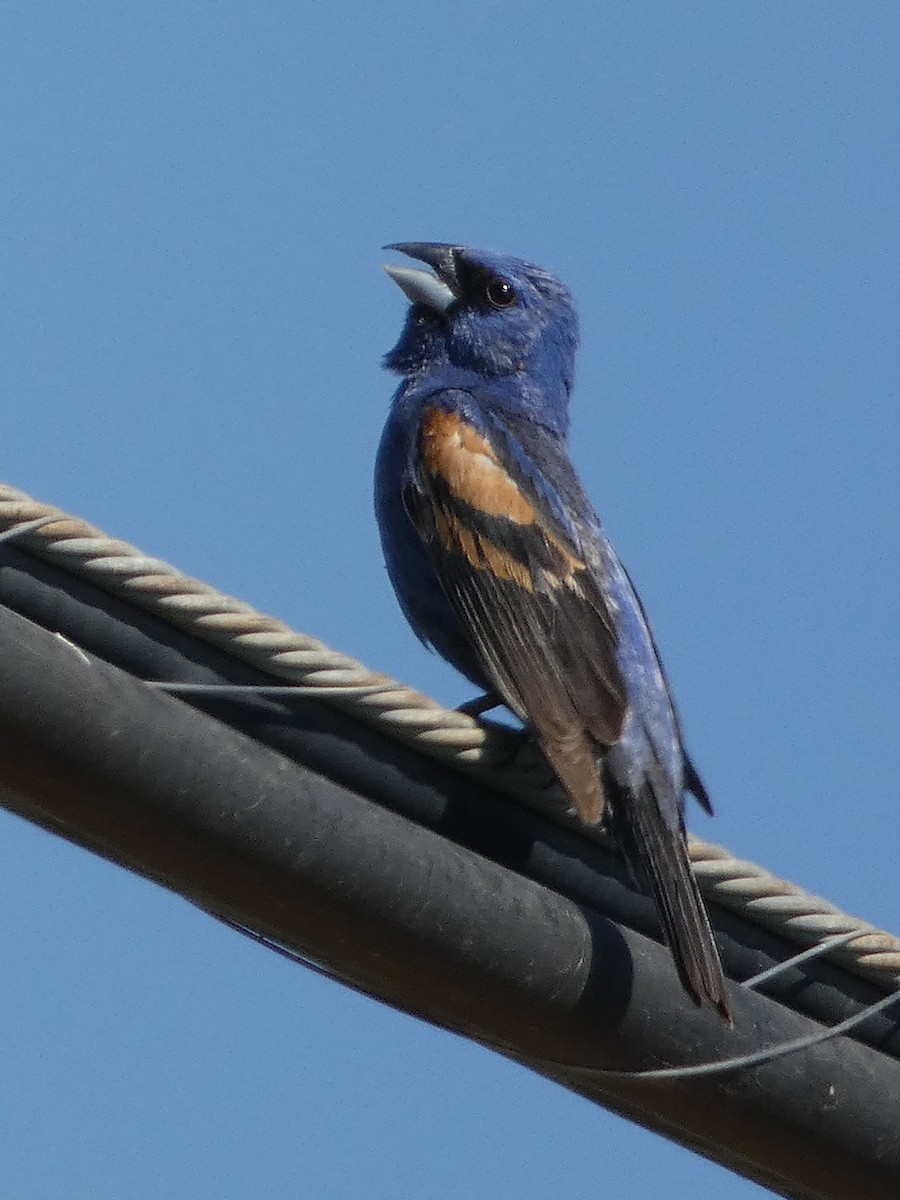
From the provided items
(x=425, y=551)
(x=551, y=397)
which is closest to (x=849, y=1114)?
(x=425, y=551)

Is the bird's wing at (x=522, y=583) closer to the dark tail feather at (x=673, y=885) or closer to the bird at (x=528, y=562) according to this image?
the bird at (x=528, y=562)

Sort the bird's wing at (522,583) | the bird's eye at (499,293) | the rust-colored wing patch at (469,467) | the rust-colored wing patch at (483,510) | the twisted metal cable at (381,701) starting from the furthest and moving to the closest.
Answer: the bird's eye at (499,293) < the rust-colored wing patch at (469,467) < the rust-colored wing patch at (483,510) < the bird's wing at (522,583) < the twisted metal cable at (381,701)

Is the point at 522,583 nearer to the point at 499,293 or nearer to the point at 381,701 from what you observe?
the point at 499,293

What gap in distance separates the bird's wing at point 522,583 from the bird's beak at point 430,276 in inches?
32.8

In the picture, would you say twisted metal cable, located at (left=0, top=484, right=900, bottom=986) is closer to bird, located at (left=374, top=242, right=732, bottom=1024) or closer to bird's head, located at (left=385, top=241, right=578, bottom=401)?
bird, located at (left=374, top=242, right=732, bottom=1024)

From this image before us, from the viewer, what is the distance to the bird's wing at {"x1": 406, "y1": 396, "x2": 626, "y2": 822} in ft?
16.2

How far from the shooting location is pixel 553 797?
3969mm

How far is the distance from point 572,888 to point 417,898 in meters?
0.67

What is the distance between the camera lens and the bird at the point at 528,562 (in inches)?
183

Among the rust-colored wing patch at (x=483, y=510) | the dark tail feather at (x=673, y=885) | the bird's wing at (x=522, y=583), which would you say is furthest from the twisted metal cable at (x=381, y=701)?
the rust-colored wing patch at (x=483, y=510)

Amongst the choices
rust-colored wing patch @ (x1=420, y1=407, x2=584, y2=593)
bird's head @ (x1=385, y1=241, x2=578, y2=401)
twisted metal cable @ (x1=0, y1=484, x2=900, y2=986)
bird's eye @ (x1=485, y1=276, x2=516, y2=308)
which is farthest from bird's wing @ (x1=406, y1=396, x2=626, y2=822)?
bird's eye @ (x1=485, y1=276, x2=516, y2=308)

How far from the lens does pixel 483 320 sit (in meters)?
7.09

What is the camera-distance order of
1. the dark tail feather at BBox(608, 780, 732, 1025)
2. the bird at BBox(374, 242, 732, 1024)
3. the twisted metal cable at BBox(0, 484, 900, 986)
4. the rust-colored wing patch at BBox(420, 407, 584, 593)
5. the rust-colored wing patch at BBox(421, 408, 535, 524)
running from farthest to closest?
the rust-colored wing patch at BBox(421, 408, 535, 524) → the rust-colored wing patch at BBox(420, 407, 584, 593) → the bird at BBox(374, 242, 732, 1024) → the dark tail feather at BBox(608, 780, 732, 1025) → the twisted metal cable at BBox(0, 484, 900, 986)

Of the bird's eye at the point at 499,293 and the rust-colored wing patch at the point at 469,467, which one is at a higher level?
the bird's eye at the point at 499,293
